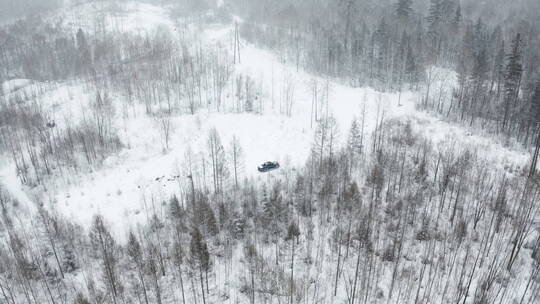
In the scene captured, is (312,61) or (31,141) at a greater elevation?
(312,61)

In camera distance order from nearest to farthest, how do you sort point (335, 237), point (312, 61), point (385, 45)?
point (335, 237) < point (385, 45) < point (312, 61)

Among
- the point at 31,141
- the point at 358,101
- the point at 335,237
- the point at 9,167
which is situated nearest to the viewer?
the point at 335,237

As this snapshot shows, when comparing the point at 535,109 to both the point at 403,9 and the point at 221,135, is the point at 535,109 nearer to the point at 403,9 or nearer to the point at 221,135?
the point at 221,135

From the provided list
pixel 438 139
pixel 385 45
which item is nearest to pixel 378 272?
pixel 438 139

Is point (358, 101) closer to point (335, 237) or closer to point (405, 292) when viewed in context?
point (335, 237)

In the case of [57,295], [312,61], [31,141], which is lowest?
[57,295]

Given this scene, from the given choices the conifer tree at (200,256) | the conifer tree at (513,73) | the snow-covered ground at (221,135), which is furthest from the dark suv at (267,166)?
the conifer tree at (513,73)

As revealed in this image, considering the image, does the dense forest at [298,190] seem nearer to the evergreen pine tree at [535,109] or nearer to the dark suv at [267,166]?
the evergreen pine tree at [535,109]
